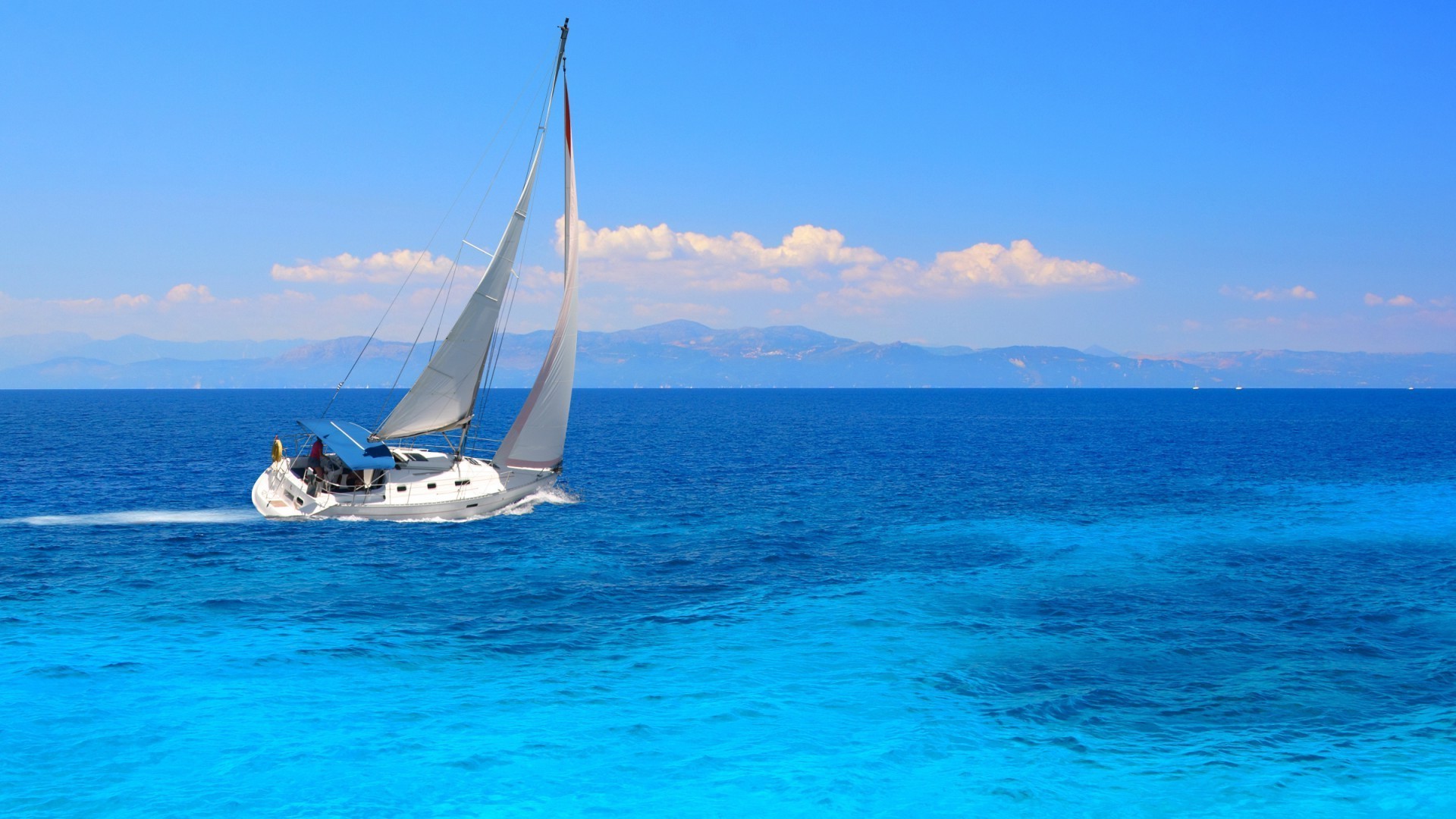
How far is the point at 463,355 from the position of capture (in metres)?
49.6

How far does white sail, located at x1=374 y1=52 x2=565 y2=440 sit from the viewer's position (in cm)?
4944

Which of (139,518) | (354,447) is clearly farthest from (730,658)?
(139,518)

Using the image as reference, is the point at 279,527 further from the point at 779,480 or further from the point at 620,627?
the point at 779,480

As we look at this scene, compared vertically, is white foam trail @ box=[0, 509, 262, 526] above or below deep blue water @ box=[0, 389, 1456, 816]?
above

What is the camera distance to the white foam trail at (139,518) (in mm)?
47125

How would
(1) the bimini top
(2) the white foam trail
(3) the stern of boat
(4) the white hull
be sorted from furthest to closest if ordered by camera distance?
(2) the white foam trail
(3) the stern of boat
(4) the white hull
(1) the bimini top

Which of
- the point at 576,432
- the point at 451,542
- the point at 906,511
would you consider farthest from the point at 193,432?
the point at 906,511

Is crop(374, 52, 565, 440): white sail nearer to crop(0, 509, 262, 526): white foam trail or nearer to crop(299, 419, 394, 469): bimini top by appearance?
crop(299, 419, 394, 469): bimini top

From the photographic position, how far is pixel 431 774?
19891mm

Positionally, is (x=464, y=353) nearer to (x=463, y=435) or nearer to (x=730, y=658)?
(x=463, y=435)

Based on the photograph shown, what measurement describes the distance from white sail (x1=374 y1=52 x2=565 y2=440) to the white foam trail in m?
8.93

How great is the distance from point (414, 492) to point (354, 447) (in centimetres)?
413

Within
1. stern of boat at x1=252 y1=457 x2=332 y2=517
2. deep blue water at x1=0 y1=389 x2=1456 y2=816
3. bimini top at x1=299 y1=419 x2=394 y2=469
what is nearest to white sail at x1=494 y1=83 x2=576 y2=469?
deep blue water at x1=0 y1=389 x2=1456 y2=816

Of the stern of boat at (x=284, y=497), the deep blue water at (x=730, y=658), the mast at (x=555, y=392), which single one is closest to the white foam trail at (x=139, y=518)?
the deep blue water at (x=730, y=658)
